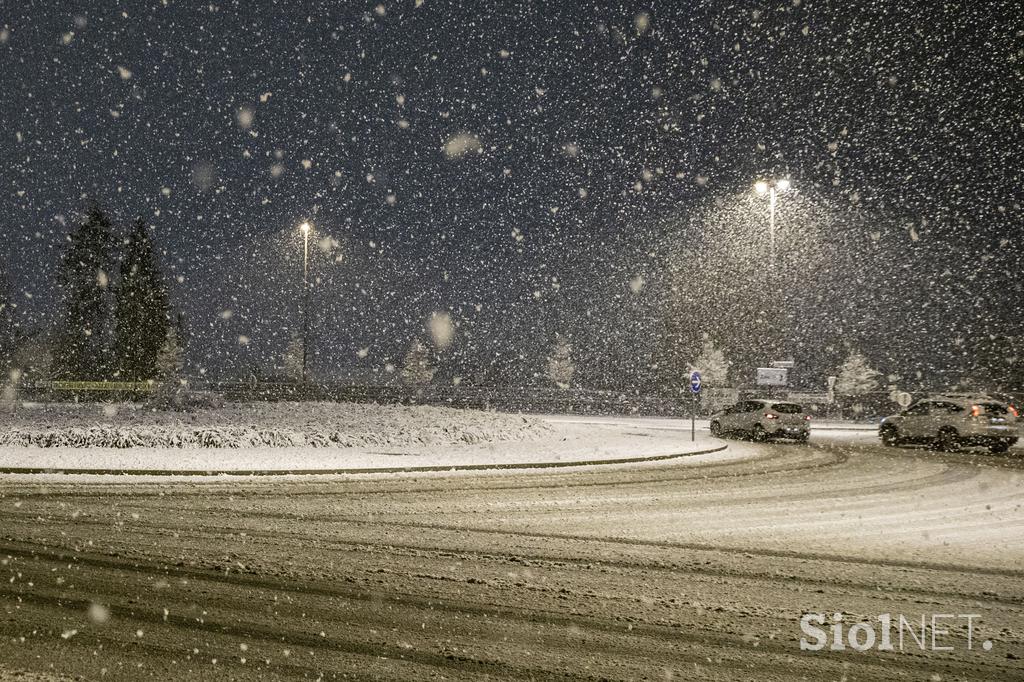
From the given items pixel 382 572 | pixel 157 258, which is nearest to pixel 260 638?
pixel 382 572

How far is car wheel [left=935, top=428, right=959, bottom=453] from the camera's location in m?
23.4

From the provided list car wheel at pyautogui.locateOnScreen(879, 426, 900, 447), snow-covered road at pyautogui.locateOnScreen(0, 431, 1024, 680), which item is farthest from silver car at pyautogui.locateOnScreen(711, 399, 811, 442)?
snow-covered road at pyautogui.locateOnScreen(0, 431, 1024, 680)

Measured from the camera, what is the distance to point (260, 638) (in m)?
4.81

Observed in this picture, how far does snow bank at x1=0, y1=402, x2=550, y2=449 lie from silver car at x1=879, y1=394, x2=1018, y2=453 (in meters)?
12.0

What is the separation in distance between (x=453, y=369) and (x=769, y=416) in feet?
339

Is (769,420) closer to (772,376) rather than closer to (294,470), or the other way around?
(772,376)

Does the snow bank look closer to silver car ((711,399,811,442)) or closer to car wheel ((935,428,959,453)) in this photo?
silver car ((711,399,811,442))

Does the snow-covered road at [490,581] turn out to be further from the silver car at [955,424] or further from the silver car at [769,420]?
the silver car at [769,420]

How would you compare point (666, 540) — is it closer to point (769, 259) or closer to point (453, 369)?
point (769, 259)

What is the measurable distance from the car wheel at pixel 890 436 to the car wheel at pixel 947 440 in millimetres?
1653

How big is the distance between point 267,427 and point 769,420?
55.4ft

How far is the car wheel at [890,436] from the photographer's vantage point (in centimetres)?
2550

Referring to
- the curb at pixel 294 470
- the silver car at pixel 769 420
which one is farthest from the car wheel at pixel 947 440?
the curb at pixel 294 470

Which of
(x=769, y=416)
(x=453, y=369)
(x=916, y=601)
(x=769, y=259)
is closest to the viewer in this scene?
(x=916, y=601)
